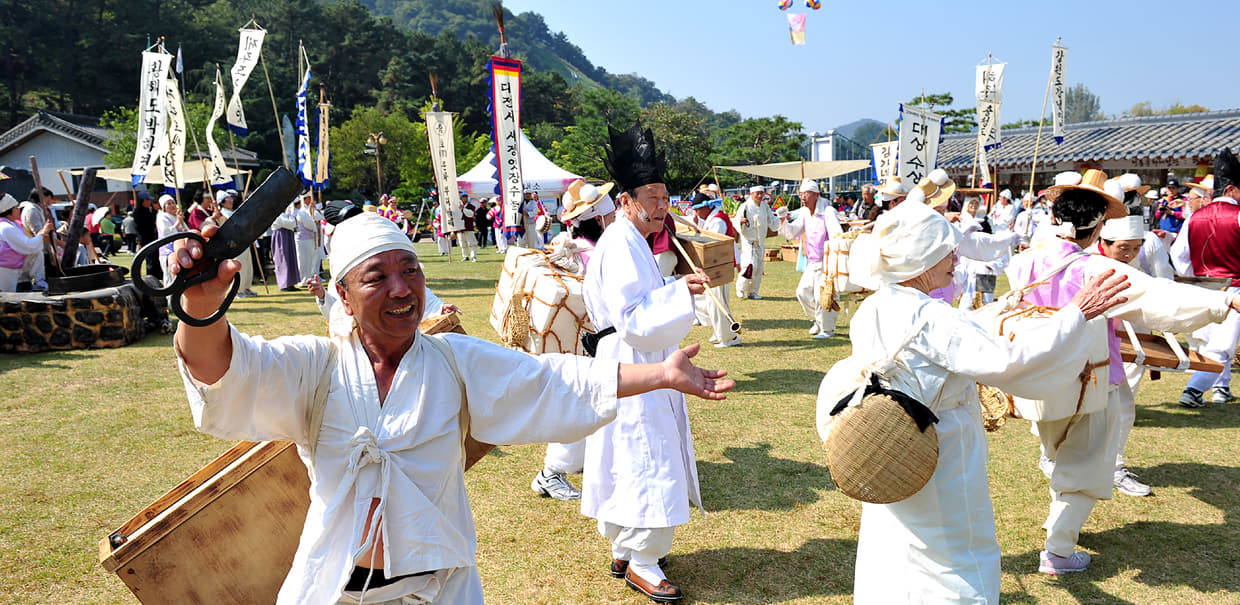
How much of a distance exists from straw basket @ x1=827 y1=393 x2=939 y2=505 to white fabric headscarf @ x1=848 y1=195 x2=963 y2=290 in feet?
1.70

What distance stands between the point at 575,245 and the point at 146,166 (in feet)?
29.3

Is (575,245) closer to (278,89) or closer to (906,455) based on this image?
(906,455)

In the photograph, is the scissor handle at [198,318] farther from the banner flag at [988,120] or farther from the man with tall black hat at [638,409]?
the banner flag at [988,120]

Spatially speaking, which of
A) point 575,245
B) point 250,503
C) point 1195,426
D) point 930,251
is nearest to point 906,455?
point 930,251

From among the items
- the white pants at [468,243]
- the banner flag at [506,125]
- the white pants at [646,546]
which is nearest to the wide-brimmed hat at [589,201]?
the white pants at [646,546]

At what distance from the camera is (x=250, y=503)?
2.23m

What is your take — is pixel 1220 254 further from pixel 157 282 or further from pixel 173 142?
pixel 173 142

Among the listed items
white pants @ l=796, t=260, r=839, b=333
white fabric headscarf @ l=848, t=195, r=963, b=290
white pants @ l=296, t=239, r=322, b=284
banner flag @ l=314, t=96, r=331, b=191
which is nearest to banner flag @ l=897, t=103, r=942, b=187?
white pants @ l=796, t=260, r=839, b=333

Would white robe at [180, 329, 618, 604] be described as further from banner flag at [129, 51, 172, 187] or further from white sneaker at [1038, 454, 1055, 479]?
banner flag at [129, 51, 172, 187]

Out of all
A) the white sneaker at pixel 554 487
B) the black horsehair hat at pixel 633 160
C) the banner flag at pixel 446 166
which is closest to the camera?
the black horsehair hat at pixel 633 160

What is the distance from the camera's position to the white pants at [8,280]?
9602mm

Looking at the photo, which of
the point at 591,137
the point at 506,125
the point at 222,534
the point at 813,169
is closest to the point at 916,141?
the point at 506,125

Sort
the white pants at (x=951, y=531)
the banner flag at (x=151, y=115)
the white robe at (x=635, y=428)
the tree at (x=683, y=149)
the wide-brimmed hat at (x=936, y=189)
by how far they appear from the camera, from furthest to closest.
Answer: the tree at (x=683, y=149) < the banner flag at (x=151, y=115) < the wide-brimmed hat at (x=936, y=189) < the white robe at (x=635, y=428) < the white pants at (x=951, y=531)

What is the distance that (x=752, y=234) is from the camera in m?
13.3
